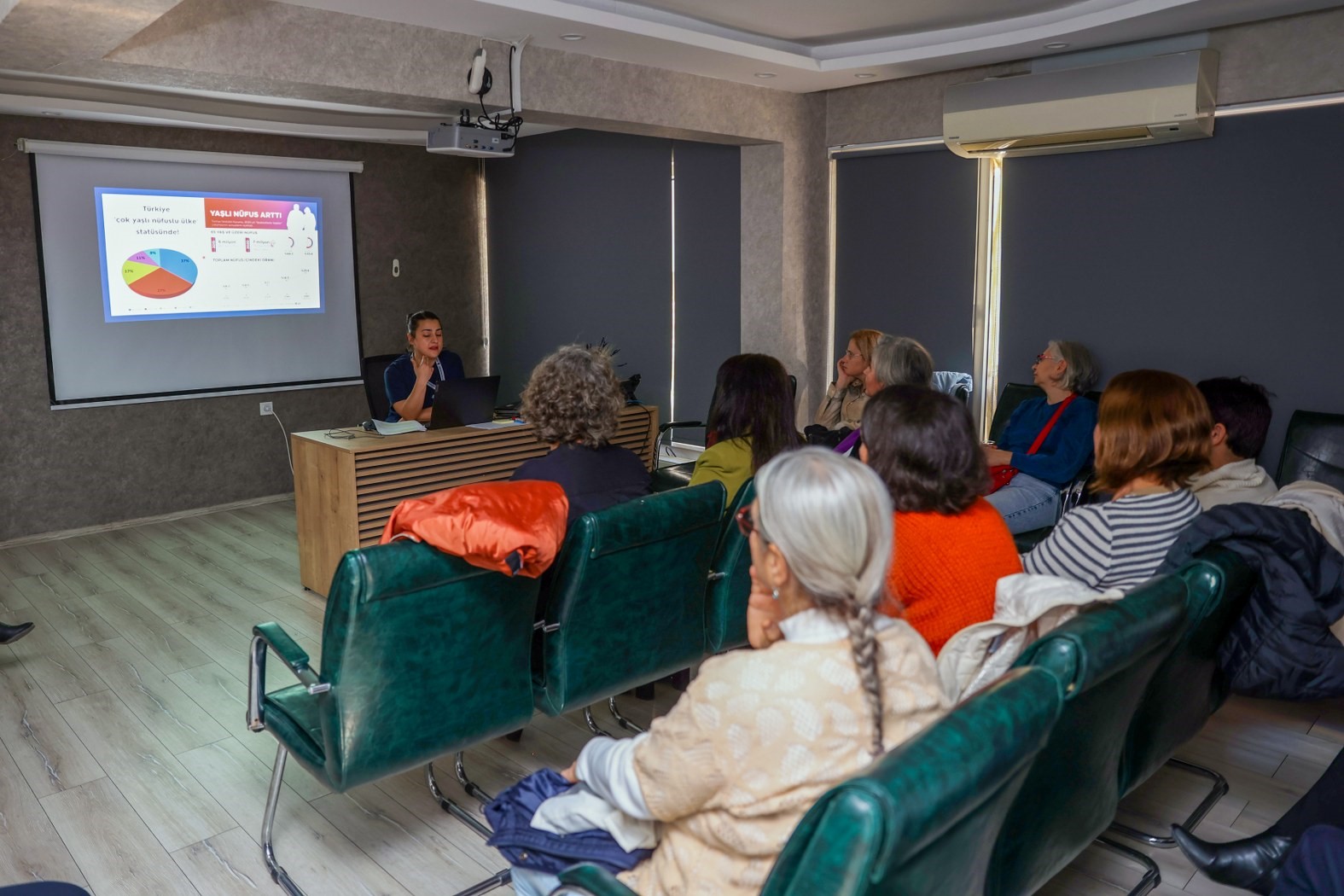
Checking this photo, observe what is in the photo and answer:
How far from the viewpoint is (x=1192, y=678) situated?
2207 mm

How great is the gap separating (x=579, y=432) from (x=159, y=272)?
4288mm

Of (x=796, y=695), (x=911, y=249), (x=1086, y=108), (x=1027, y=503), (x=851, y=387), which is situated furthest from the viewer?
(x=911, y=249)

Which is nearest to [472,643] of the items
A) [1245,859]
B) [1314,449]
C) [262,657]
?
[262,657]

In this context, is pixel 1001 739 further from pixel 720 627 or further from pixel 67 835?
pixel 67 835

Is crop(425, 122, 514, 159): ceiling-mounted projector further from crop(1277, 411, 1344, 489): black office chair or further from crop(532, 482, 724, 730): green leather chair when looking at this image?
crop(1277, 411, 1344, 489): black office chair

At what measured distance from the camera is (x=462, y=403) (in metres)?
4.77

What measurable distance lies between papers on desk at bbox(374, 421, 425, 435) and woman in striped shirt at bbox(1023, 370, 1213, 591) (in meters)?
2.99

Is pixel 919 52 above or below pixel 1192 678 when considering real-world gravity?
above

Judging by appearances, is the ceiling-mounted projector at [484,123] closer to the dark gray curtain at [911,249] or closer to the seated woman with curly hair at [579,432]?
the seated woman with curly hair at [579,432]

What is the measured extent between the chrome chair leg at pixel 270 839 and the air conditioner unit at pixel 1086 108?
389 cm

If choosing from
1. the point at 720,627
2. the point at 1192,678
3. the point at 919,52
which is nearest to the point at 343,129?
the point at 919,52

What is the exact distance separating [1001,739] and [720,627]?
1.80 m

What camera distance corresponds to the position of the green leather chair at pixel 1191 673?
6.54 ft

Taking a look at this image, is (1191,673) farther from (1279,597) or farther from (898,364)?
(898,364)
